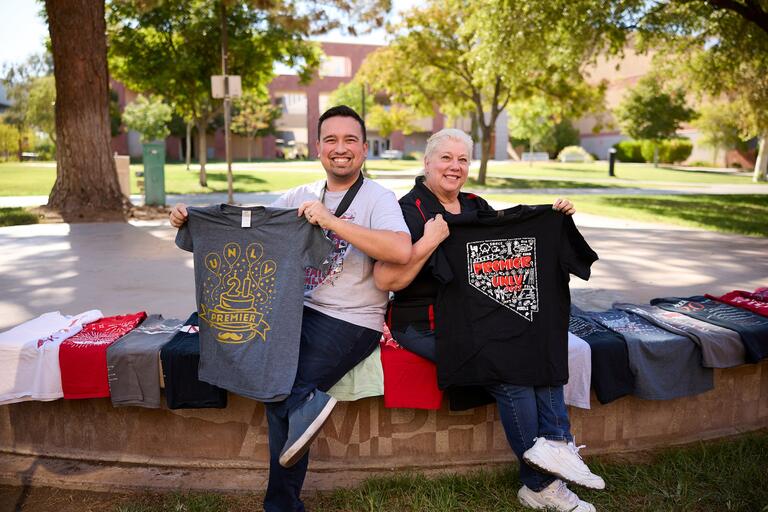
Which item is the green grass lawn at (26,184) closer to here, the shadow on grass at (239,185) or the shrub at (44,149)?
the shadow on grass at (239,185)

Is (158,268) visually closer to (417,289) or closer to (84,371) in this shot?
(84,371)

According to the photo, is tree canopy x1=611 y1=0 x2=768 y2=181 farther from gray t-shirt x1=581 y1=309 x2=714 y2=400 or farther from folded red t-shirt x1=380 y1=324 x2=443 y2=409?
folded red t-shirt x1=380 y1=324 x2=443 y2=409

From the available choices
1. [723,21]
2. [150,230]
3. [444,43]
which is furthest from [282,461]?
[444,43]

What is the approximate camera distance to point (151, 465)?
119 inches

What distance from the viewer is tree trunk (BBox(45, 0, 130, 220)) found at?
998 cm

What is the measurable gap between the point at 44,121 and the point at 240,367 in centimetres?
4447

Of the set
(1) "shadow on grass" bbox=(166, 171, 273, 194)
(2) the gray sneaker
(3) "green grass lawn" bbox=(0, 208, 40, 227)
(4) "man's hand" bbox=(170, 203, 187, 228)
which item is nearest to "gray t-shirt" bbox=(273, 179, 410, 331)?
(2) the gray sneaker

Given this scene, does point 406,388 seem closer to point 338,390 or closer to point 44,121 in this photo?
point 338,390

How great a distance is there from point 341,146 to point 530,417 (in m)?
1.50

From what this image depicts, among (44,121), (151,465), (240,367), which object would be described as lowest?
(151,465)

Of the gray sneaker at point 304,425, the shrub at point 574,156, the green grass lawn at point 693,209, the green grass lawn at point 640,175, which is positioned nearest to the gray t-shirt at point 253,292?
the gray sneaker at point 304,425

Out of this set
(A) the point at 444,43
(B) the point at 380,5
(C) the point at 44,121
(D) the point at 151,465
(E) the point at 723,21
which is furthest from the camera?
(C) the point at 44,121

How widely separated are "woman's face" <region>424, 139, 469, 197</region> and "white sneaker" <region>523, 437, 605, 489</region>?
1.28 meters

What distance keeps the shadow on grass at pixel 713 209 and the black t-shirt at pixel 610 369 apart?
8218 millimetres
